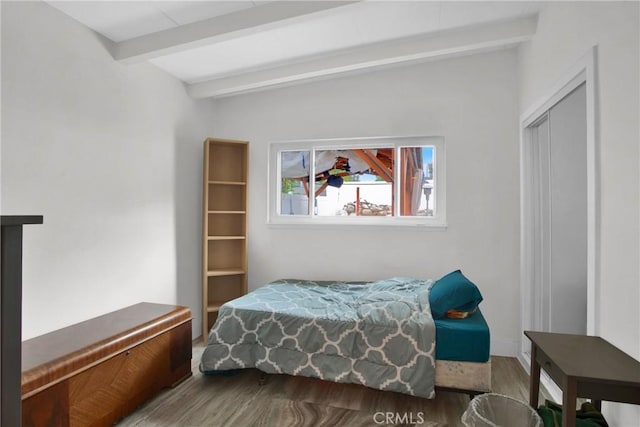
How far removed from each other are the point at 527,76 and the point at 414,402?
2602 mm

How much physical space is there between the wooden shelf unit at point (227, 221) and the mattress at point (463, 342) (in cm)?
204

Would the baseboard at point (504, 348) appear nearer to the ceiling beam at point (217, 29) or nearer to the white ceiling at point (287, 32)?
the white ceiling at point (287, 32)

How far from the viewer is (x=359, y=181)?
11.8 feet

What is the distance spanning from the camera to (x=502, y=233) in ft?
10.2

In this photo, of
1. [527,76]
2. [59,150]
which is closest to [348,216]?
[527,76]

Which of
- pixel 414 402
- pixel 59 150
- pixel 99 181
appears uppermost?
pixel 59 150

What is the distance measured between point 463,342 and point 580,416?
2.17 ft

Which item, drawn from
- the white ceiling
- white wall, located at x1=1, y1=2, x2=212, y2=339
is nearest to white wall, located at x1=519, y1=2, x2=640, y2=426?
the white ceiling

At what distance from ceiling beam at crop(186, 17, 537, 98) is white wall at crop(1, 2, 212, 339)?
1.65 feet

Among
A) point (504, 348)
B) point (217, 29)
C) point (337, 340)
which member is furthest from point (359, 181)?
point (504, 348)

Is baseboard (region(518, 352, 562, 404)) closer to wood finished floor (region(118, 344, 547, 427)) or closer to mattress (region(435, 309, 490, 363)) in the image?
wood finished floor (region(118, 344, 547, 427))

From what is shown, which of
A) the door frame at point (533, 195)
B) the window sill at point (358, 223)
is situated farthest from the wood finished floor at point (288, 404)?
the window sill at point (358, 223)

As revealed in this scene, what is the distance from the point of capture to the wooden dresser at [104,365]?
62.0 inches

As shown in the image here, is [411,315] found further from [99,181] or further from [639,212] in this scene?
[99,181]
